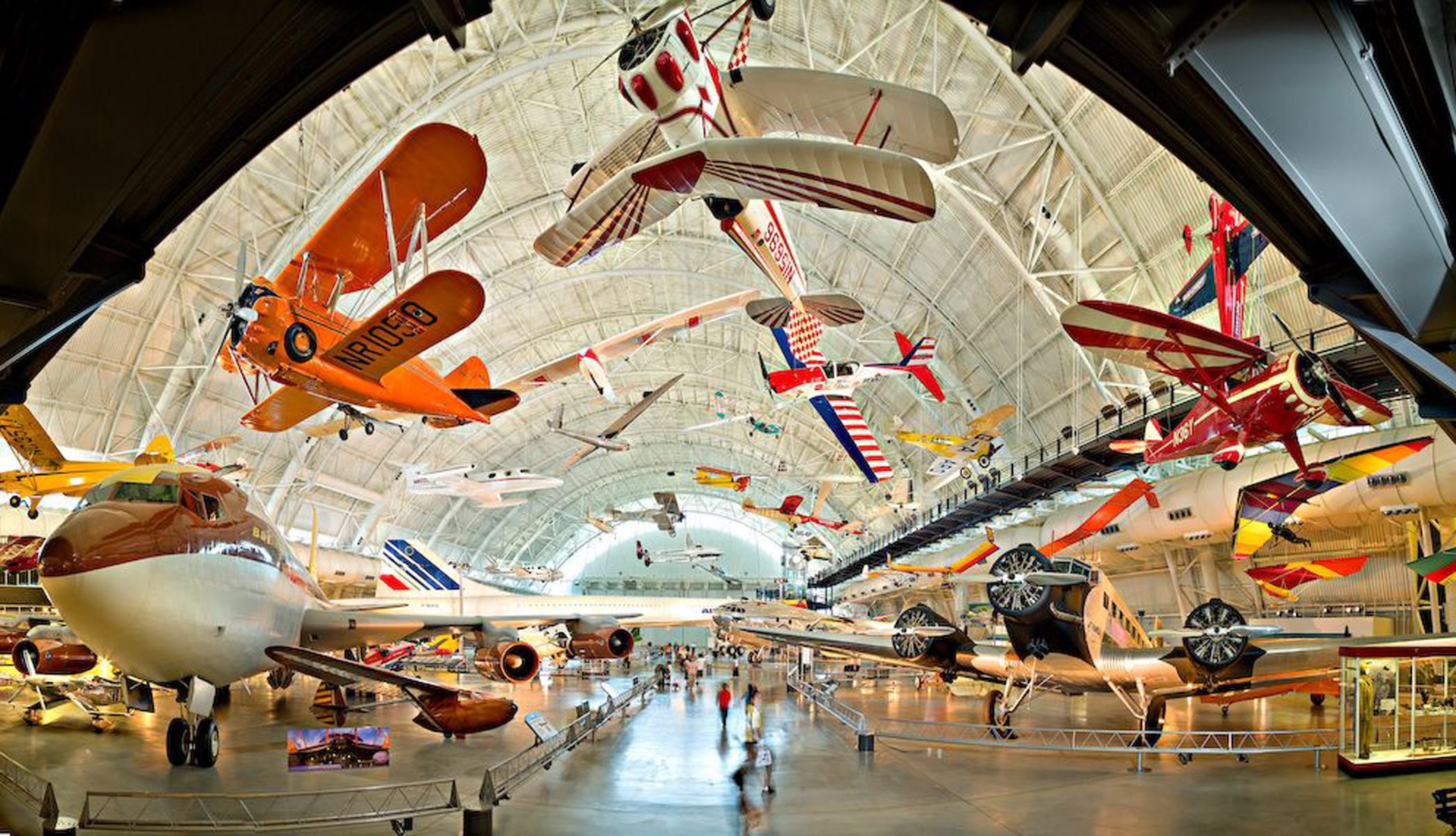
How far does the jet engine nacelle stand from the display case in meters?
13.3

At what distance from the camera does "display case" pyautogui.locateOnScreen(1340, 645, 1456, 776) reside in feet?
41.1

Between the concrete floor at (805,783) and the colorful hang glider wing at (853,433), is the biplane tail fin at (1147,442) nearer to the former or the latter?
the colorful hang glider wing at (853,433)

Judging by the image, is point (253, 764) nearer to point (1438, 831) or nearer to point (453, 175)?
point (453, 175)

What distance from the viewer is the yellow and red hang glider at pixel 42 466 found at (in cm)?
1745

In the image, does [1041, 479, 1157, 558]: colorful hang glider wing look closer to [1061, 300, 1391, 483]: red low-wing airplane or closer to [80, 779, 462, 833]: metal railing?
[1061, 300, 1391, 483]: red low-wing airplane

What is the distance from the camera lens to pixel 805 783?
39.2 ft

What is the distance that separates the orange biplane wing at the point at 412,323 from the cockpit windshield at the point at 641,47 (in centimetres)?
336

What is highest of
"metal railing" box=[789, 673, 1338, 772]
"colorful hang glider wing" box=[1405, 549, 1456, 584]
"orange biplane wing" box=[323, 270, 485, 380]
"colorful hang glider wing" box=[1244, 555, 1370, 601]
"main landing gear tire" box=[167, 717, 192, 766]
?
"orange biplane wing" box=[323, 270, 485, 380]

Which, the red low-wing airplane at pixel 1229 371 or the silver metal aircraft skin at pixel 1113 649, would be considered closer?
the red low-wing airplane at pixel 1229 371

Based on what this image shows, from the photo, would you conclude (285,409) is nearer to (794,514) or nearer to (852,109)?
(852,109)

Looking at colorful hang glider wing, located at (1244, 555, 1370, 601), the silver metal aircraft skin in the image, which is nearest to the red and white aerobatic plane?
the silver metal aircraft skin

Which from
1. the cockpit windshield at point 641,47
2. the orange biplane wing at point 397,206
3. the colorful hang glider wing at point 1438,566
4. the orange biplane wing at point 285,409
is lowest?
the colorful hang glider wing at point 1438,566

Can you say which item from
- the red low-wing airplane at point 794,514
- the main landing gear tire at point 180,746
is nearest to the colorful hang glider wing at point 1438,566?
the main landing gear tire at point 180,746

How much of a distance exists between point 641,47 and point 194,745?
11.6 metres
